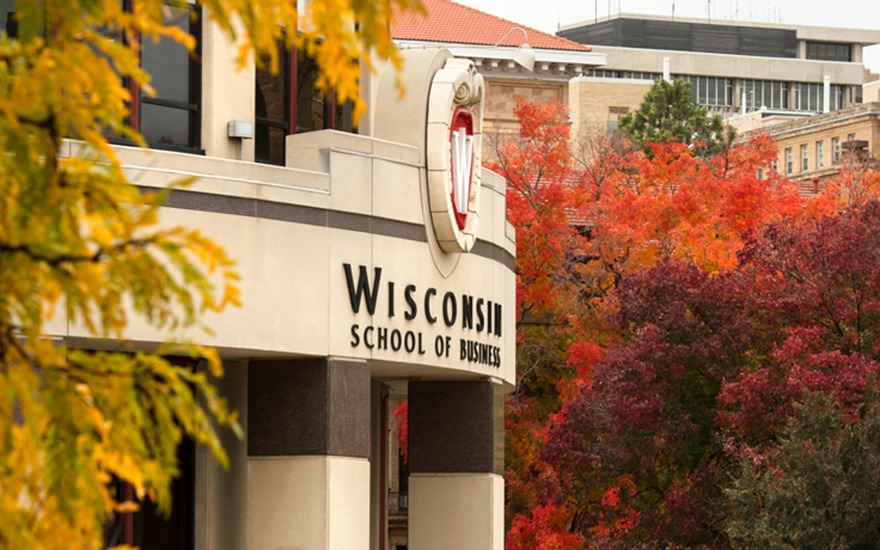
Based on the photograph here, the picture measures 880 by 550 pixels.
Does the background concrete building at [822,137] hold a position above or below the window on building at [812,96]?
below

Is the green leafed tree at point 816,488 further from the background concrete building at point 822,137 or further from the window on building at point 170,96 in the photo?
the background concrete building at point 822,137

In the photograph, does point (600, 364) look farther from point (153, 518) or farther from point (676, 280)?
point (153, 518)

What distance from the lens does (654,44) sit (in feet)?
650

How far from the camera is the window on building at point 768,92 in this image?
195 m

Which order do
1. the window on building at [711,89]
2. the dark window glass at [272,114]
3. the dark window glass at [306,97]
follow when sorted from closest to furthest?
1. the dark window glass at [272,114]
2. the dark window glass at [306,97]
3. the window on building at [711,89]

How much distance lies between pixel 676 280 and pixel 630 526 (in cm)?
559

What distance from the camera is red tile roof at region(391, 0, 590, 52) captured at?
8238 centimetres

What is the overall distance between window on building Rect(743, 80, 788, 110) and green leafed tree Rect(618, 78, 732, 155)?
303 feet

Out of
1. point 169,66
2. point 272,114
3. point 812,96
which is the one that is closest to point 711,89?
point 812,96

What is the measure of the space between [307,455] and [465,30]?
61327 millimetres

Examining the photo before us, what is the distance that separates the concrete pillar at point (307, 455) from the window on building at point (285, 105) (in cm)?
309

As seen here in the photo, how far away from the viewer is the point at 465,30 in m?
84.5

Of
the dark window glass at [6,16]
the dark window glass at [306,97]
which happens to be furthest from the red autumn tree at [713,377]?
the dark window glass at [6,16]

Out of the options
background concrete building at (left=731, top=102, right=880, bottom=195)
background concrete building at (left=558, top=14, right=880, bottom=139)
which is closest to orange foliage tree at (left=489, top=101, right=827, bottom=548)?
background concrete building at (left=731, top=102, right=880, bottom=195)
